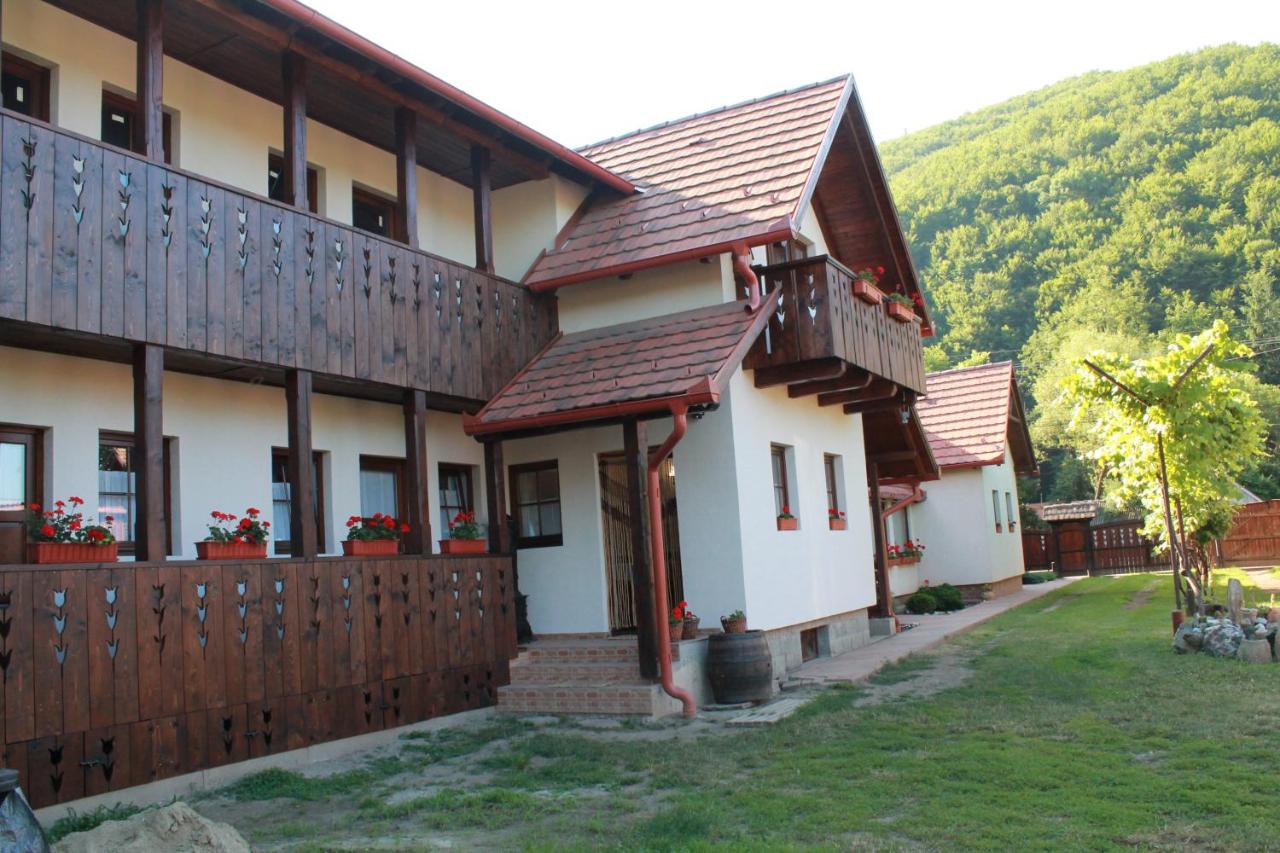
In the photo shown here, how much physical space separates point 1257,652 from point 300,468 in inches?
396

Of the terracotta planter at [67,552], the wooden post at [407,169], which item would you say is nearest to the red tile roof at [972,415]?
the wooden post at [407,169]

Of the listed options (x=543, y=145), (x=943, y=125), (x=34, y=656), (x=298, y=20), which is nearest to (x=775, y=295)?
(x=543, y=145)

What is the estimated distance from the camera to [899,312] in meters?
15.2

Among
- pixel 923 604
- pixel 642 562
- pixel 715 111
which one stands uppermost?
pixel 715 111

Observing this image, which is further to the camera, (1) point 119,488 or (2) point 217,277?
(1) point 119,488

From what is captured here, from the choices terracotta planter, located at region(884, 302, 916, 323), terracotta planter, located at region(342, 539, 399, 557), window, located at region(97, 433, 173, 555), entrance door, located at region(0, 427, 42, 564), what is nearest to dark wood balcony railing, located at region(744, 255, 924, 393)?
terracotta planter, located at region(884, 302, 916, 323)

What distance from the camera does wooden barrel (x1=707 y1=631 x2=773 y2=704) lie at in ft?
36.9

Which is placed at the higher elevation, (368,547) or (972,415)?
(972,415)

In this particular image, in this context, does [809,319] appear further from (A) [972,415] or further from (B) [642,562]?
(A) [972,415]

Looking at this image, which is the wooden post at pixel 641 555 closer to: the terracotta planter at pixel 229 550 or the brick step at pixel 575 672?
→ the brick step at pixel 575 672

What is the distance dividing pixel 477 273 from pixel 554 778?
19.8 feet

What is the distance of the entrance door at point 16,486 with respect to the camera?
28.3 ft

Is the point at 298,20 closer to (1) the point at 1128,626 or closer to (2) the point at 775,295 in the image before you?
(2) the point at 775,295

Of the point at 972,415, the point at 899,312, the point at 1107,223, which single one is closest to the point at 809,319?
the point at 899,312
